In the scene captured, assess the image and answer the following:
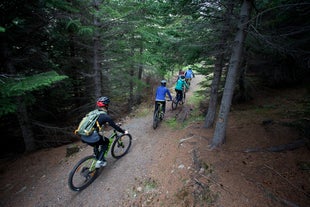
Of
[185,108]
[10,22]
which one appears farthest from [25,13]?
[185,108]

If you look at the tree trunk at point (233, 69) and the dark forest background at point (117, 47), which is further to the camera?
the dark forest background at point (117, 47)

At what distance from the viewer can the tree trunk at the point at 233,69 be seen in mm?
4262

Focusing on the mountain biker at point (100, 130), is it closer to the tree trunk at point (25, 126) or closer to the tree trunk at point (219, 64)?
the tree trunk at point (219, 64)

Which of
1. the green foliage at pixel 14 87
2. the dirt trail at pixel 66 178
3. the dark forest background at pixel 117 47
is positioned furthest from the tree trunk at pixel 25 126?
the green foliage at pixel 14 87

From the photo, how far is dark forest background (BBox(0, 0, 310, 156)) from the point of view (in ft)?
15.7

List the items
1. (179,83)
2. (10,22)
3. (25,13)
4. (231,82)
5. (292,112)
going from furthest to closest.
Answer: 1. (179,83)
2. (292,112)
3. (25,13)
4. (10,22)
5. (231,82)

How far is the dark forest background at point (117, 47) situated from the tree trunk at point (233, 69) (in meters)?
0.04

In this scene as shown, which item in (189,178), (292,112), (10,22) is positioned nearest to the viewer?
(189,178)

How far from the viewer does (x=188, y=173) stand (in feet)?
14.1

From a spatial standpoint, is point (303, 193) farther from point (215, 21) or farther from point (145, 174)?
point (215, 21)

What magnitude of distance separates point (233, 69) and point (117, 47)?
328 inches

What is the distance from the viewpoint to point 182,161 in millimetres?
4895

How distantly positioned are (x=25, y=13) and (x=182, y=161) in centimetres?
925

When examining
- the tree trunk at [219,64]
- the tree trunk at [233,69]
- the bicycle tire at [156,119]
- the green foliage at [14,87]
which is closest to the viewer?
the green foliage at [14,87]
